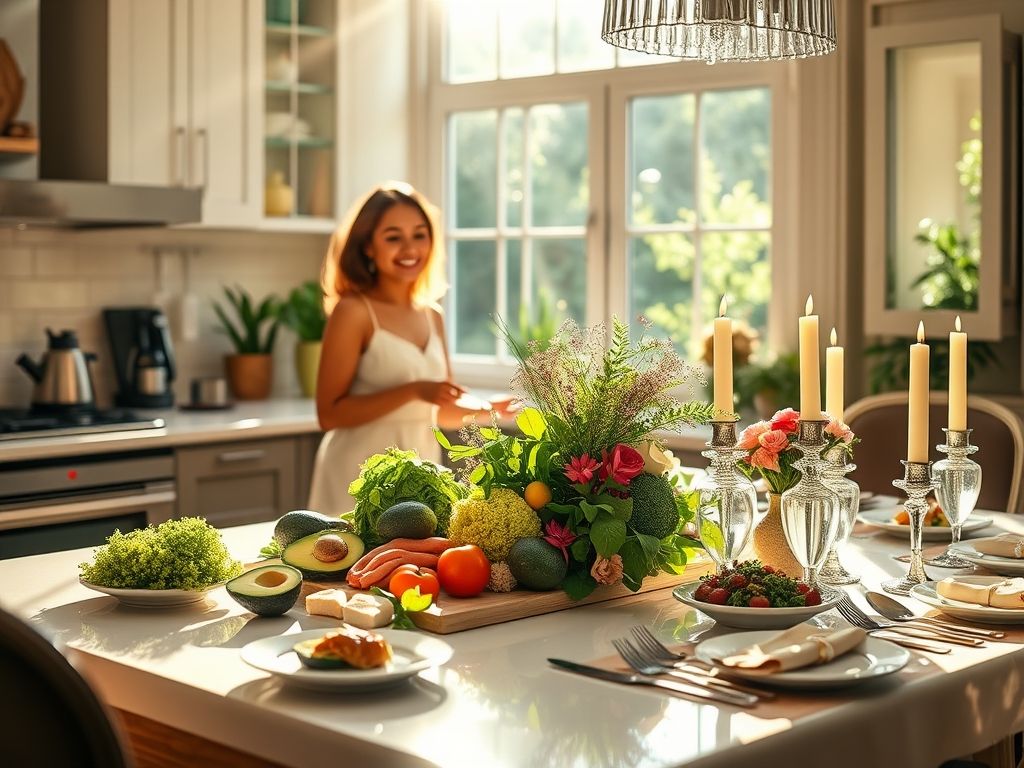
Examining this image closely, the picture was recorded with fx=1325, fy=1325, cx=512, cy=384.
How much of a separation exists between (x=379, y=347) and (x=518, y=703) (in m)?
2.12

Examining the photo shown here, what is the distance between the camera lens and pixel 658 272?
4406 mm

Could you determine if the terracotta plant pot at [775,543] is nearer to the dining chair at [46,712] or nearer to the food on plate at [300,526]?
the food on plate at [300,526]

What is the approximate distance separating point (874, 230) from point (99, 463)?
2.22 metres

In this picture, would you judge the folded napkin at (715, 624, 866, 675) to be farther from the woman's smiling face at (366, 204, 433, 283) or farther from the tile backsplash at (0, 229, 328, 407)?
the tile backsplash at (0, 229, 328, 407)

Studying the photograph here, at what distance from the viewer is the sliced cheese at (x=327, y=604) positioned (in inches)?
69.6

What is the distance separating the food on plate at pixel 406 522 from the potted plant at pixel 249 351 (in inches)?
108

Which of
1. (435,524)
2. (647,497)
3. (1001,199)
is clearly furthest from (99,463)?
(1001,199)

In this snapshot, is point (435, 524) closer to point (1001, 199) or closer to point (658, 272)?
point (1001, 199)

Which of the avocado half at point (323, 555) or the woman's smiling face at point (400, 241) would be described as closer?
the avocado half at point (323, 555)

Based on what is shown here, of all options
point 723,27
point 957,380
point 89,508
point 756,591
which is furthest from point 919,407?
point 89,508

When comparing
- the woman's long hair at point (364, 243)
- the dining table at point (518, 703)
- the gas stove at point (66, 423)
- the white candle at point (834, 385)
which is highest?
the woman's long hair at point (364, 243)

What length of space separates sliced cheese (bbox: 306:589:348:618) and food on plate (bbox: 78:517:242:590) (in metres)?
0.14

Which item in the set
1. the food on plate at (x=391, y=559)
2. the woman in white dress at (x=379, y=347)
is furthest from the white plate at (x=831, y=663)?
the woman in white dress at (x=379, y=347)

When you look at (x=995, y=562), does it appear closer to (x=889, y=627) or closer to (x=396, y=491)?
(x=889, y=627)
